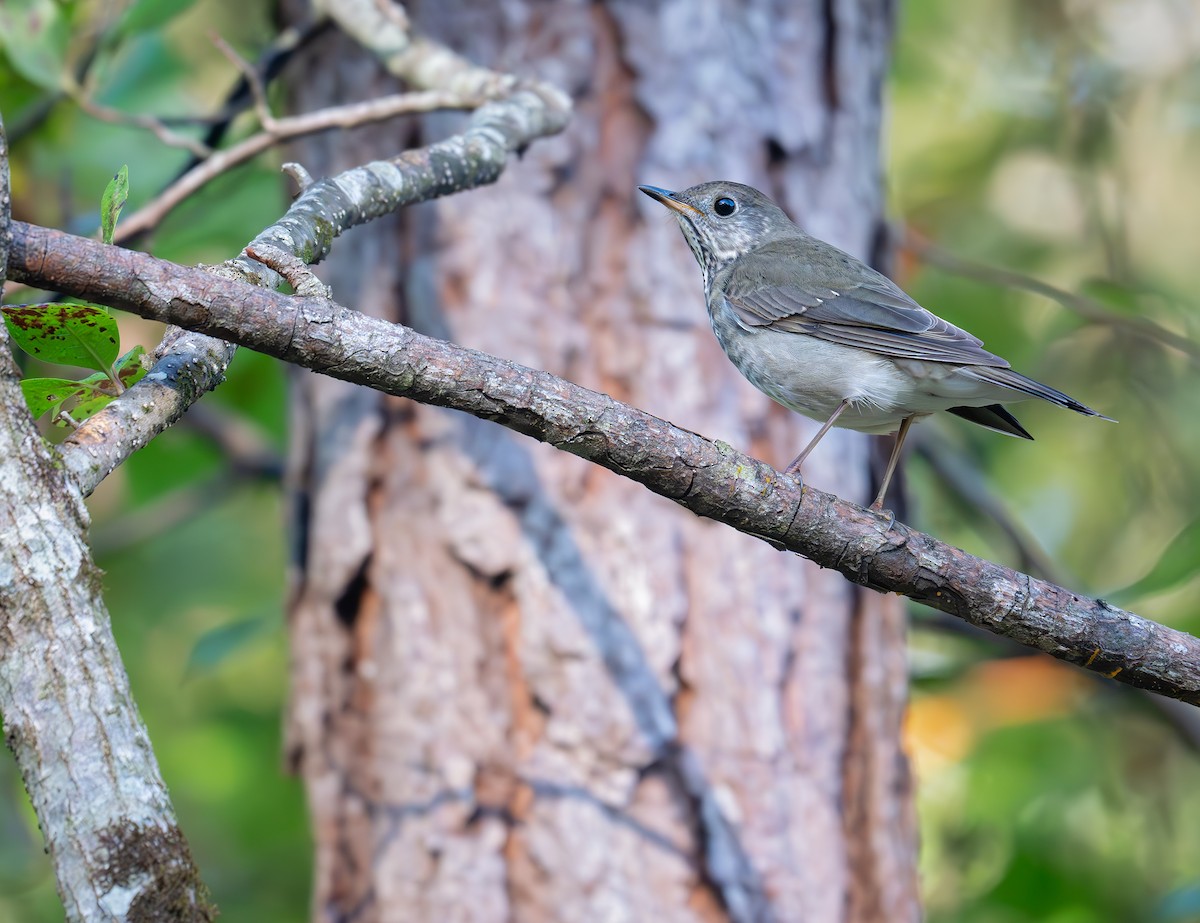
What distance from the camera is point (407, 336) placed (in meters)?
2.01

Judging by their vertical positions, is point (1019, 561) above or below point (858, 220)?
below

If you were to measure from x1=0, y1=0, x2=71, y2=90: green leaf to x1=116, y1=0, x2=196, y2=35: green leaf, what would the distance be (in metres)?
0.22

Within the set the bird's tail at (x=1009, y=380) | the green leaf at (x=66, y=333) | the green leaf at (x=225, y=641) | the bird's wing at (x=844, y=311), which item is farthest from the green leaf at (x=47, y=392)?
the green leaf at (x=225, y=641)

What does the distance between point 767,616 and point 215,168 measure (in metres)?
2.18

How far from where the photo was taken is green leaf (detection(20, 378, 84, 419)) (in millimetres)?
2004

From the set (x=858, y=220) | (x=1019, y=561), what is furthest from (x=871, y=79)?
(x=1019, y=561)

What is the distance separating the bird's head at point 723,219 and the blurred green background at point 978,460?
976 millimetres

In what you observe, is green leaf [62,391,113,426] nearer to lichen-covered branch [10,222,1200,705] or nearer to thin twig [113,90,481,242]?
lichen-covered branch [10,222,1200,705]

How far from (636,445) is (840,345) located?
1.46 meters

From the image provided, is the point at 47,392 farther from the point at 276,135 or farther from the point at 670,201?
the point at 670,201

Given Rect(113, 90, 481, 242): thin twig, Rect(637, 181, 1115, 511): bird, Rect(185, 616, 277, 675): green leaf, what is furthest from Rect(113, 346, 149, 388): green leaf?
Rect(185, 616, 277, 675): green leaf

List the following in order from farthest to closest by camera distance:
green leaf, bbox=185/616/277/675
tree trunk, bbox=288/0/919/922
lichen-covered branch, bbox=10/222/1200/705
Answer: green leaf, bbox=185/616/277/675 → tree trunk, bbox=288/0/919/922 → lichen-covered branch, bbox=10/222/1200/705

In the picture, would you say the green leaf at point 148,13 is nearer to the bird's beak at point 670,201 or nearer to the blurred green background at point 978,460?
the blurred green background at point 978,460

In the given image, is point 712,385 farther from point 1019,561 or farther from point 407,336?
point 407,336
